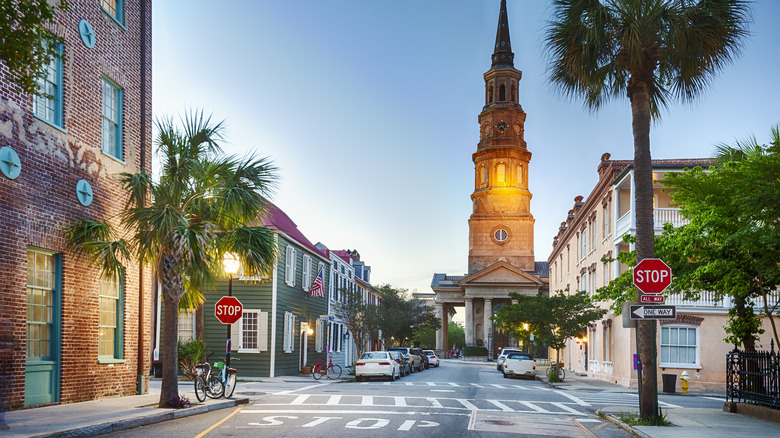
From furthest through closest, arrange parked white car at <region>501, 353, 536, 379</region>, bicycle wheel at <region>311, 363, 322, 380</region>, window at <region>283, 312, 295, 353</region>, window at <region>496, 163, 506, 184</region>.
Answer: window at <region>496, 163, 506, 184</region> < parked white car at <region>501, 353, 536, 379</region> < window at <region>283, 312, 295, 353</region> < bicycle wheel at <region>311, 363, 322, 380</region>

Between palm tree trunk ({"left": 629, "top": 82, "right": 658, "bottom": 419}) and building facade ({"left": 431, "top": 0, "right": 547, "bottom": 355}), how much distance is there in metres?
75.8

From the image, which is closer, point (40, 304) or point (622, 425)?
point (622, 425)

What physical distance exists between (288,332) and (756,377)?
874 inches

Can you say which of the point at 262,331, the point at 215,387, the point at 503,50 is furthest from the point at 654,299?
the point at 503,50

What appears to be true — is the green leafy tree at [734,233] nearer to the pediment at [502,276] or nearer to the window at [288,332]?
the window at [288,332]

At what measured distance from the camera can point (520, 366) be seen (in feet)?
123

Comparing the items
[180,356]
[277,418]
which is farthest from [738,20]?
[180,356]

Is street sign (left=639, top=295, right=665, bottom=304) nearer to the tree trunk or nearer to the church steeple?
the tree trunk

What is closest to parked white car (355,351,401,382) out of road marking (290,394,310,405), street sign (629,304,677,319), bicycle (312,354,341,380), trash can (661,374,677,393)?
bicycle (312,354,341,380)

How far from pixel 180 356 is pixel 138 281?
10.9 metres

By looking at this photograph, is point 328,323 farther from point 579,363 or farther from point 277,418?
point 277,418

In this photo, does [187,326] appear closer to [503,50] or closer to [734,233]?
[734,233]

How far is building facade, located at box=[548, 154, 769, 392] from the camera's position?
30422 mm

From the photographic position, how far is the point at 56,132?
15.4 meters
